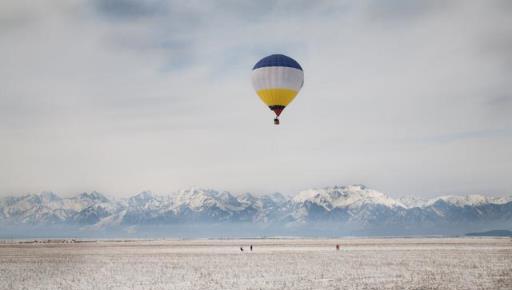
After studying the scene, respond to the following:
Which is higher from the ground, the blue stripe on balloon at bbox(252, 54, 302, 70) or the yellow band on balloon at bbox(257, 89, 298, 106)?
the blue stripe on balloon at bbox(252, 54, 302, 70)

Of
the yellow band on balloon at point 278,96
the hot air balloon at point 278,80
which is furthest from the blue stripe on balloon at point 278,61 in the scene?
the yellow band on balloon at point 278,96

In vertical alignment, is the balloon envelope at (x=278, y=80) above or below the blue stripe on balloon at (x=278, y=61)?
below

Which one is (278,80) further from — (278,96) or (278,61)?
(278,61)

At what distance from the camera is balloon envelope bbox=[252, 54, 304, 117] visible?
69.8m

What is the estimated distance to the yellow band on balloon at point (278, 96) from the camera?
70.1 m

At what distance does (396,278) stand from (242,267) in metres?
17.8

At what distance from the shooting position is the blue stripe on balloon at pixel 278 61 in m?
70.1

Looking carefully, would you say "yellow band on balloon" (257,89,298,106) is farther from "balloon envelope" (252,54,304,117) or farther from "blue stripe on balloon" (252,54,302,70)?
"blue stripe on balloon" (252,54,302,70)

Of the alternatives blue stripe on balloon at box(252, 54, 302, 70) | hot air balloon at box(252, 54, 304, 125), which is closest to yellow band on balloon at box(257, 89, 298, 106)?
hot air balloon at box(252, 54, 304, 125)

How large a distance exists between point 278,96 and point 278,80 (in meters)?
1.96

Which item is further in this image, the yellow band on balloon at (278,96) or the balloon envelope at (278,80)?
the yellow band on balloon at (278,96)

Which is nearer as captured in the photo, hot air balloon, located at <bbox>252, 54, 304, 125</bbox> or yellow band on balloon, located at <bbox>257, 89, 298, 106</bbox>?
hot air balloon, located at <bbox>252, 54, 304, 125</bbox>

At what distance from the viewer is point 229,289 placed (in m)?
39.7

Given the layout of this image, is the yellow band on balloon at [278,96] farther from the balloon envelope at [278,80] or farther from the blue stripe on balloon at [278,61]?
the blue stripe on balloon at [278,61]
